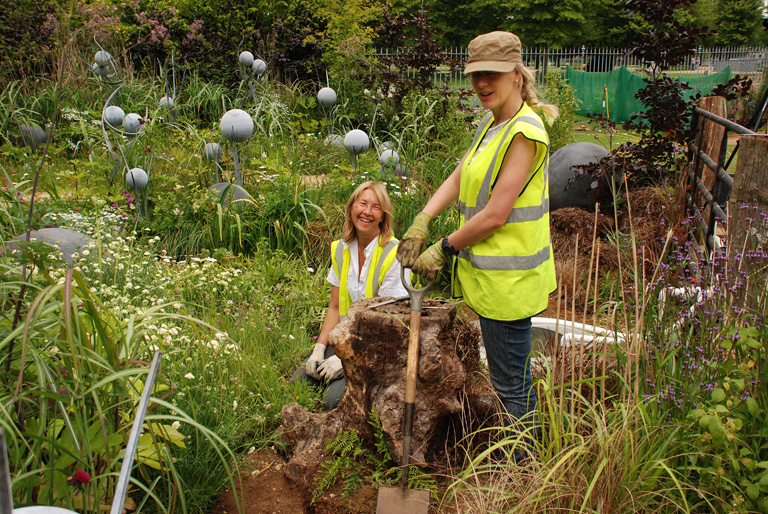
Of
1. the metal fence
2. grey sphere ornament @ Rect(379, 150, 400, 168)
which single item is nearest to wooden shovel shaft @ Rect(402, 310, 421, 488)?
grey sphere ornament @ Rect(379, 150, 400, 168)

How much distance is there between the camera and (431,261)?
8.10 feet

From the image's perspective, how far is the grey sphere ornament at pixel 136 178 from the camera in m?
5.11

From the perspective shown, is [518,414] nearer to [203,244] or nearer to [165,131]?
[203,244]

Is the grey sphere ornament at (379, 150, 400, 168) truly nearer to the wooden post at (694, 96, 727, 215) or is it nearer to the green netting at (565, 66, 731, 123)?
the wooden post at (694, 96, 727, 215)

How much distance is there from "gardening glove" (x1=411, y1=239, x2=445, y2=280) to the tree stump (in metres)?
0.22

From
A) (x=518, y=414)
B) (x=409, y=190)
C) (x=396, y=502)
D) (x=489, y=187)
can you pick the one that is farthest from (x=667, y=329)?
(x=409, y=190)

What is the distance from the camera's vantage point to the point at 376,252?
127 inches

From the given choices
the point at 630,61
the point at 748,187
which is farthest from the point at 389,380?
the point at 630,61

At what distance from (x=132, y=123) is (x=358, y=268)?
147 inches

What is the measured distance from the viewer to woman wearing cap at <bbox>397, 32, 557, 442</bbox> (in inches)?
89.3

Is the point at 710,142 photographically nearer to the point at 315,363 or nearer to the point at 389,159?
the point at 389,159

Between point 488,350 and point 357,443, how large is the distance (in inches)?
28.1

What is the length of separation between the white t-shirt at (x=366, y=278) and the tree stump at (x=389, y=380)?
446 mm

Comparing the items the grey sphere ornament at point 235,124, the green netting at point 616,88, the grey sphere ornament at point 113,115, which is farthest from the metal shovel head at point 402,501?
the green netting at point 616,88
